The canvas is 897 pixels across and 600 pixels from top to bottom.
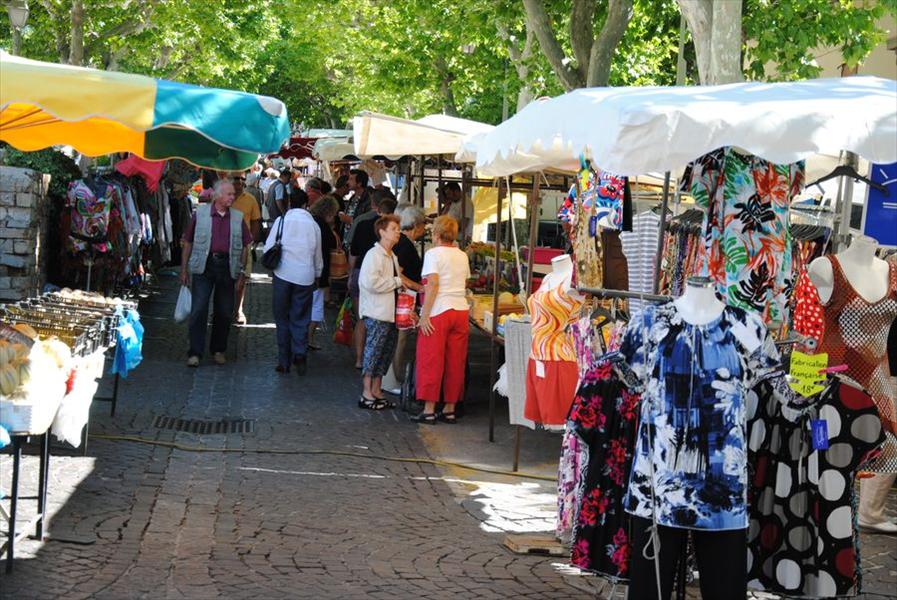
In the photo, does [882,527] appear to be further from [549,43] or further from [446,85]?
[446,85]

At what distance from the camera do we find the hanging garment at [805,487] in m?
5.97

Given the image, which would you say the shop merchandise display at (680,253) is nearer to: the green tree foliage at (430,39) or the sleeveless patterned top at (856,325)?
the sleeveless patterned top at (856,325)

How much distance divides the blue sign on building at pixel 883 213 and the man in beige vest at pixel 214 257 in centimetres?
722

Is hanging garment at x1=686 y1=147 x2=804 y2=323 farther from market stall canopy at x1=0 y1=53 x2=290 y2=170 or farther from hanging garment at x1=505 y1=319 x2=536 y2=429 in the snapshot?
hanging garment at x1=505 y1=319 x2=536 y2=429

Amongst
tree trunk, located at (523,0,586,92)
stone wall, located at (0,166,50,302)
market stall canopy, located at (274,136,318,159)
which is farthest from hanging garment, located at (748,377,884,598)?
market stall canopy, located at (274,136,318,159)

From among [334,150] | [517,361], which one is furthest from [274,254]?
[334,150]

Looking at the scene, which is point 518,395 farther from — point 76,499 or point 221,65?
point 221,65

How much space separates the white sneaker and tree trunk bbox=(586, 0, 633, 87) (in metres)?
9.25

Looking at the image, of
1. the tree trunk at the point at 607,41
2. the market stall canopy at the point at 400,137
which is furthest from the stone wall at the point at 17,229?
the tree trunk at the point at 607,41

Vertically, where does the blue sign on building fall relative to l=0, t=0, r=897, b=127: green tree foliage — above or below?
below

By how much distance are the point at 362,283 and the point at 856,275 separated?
5326mm

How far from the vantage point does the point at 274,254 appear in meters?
13.1

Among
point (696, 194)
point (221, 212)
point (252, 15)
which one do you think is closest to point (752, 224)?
point (696, 194)

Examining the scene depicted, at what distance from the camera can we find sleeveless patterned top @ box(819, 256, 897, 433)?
24.0ft
